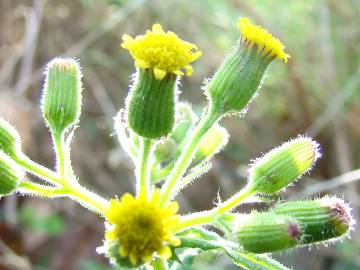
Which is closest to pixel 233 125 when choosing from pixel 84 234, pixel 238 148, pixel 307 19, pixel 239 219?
pixel 238 148

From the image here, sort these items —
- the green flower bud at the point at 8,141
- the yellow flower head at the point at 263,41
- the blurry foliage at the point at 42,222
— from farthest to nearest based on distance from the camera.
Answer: the blurry foliage at the point at 42,222 < the yellow flower head at the point at 263,41 < the green flower bud at the point at 8,141

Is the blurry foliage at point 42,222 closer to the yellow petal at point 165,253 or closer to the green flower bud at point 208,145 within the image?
A: the green flower bud at point 208,145

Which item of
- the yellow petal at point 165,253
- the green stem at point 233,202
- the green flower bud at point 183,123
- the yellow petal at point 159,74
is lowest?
the yellow petal at point 165,253

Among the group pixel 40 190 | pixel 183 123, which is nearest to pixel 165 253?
pixel 40 190

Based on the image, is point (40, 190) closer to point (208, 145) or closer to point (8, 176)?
point (8, 176)

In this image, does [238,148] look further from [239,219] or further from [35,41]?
[239,219]

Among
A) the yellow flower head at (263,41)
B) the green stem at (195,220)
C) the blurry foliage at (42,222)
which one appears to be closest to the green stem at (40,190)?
the green stem at (195,220)
